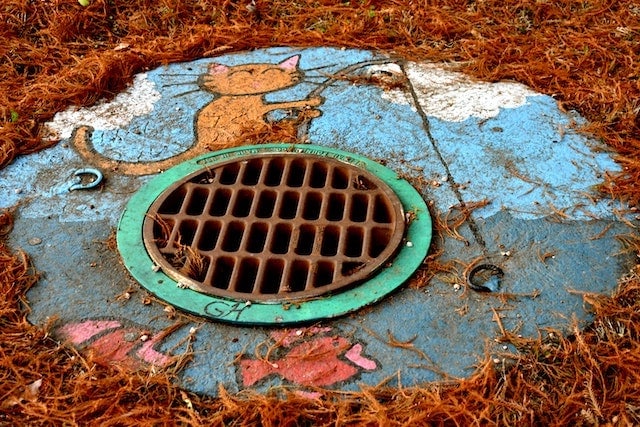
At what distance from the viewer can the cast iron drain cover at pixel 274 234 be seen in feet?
5.96

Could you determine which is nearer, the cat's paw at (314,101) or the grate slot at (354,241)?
the grate slot at (354,241)

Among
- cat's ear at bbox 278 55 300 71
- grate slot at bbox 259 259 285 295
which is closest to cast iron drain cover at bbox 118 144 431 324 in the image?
grate slot at bbox 259 259 285 295

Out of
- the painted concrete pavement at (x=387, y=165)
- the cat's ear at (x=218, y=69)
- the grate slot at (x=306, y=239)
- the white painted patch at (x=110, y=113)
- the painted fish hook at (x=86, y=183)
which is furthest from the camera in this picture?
the cat's ear at (x=218, y=69)

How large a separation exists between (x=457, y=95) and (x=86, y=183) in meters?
1.40

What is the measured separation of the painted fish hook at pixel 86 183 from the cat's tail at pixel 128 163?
39 millimetres

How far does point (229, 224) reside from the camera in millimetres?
2031

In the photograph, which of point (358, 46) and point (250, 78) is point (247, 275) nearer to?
point (250, 78)

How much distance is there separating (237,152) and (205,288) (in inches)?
25.4

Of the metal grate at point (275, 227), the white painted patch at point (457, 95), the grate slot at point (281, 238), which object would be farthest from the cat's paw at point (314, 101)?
the grate slot at point (281, 238)

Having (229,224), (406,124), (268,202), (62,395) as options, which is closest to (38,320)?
(62,395)

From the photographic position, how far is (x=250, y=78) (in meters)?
2.75

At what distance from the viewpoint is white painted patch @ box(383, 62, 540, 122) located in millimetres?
2529

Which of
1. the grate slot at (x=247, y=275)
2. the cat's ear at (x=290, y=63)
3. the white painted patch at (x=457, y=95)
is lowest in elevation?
the grate slot at (x=247, y=275)

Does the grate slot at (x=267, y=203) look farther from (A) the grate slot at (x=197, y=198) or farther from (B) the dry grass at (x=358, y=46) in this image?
(B) the dry grass at (x=358, y=46)
